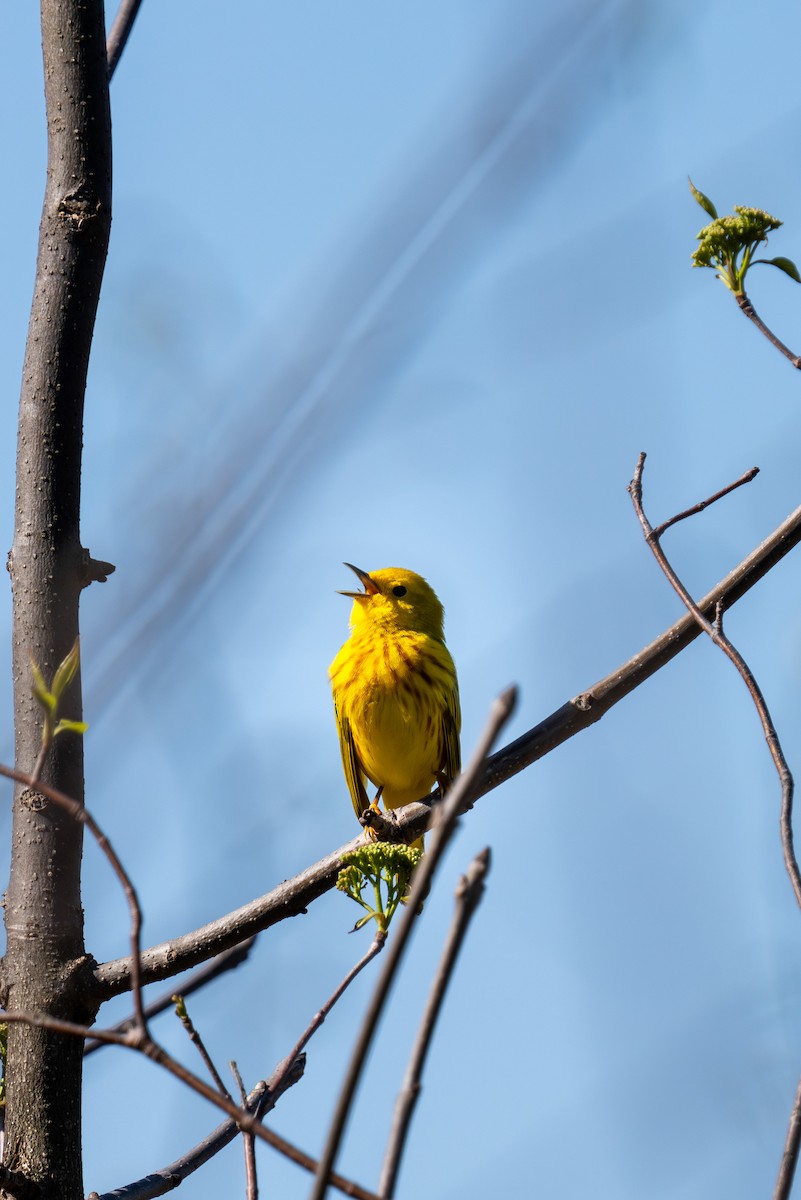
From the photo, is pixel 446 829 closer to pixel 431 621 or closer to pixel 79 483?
pixel 79 483

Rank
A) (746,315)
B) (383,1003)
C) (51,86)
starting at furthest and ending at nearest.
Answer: (51,86) → (746,315) → (383,1003)

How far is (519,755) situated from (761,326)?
3.23 feet

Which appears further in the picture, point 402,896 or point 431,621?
point 431,621

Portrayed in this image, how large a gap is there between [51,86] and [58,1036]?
1.88 metres

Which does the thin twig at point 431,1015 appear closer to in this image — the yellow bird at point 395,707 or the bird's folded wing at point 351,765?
the yellow bird at point 395,707

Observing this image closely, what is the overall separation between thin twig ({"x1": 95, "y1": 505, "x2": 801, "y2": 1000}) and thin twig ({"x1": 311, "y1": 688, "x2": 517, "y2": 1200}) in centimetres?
142

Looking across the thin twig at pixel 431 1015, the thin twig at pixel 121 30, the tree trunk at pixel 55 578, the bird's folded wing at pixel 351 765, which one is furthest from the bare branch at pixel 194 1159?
the bird's folded wing at pixel 351 765

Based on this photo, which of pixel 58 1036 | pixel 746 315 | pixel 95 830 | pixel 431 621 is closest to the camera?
pixel 95 830

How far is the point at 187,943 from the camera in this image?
2357 mm

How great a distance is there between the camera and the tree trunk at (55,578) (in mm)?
2174

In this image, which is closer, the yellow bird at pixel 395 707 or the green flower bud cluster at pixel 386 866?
the green flower bud cluster at pixel 386 866

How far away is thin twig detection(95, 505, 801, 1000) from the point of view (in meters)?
2.31

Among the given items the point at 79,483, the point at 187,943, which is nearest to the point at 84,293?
the point at 79,483

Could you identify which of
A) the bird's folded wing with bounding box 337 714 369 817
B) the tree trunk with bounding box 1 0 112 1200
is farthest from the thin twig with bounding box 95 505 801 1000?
the bird's folded wing with bounding box 337 714 369 817
